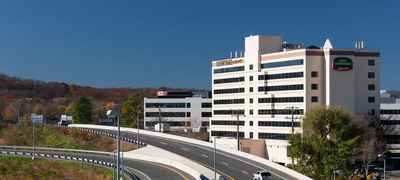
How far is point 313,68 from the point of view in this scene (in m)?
129

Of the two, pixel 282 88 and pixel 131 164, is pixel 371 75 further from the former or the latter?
pixel 131 164

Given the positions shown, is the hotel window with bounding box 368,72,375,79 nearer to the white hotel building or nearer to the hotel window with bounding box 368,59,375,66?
the white hotel building

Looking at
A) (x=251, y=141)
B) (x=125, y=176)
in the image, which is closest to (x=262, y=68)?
(x=251, y=141)

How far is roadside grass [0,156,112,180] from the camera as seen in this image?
97.8 m

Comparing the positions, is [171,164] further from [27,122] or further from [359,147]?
[27,122]

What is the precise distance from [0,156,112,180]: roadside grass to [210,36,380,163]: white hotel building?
40.3m

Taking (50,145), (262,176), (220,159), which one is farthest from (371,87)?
(50,145)

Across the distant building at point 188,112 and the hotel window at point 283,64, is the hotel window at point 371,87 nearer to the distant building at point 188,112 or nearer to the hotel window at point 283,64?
the hotel window at point 283,64

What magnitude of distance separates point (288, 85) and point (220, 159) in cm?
2996

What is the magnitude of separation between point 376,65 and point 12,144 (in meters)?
80.0

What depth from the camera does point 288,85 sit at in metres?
132

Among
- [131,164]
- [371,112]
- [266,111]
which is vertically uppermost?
[266,111]

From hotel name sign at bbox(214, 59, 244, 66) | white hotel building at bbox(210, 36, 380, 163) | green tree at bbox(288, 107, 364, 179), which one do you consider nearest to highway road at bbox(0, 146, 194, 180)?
green tree at bbox(288, 107, 364, 179)

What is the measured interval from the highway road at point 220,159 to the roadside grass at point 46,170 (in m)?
15.7
